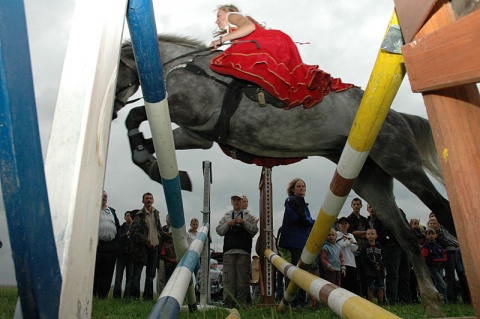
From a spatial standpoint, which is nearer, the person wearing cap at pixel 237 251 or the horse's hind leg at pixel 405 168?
the horse's hind leg at pixel 405 168

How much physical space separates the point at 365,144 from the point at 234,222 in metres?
4.18

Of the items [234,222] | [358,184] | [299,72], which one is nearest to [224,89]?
[299,72]

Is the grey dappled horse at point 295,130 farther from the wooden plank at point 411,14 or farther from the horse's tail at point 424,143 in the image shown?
the wooden plank at point 411,14

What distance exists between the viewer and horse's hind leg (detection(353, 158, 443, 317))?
13.0 ft

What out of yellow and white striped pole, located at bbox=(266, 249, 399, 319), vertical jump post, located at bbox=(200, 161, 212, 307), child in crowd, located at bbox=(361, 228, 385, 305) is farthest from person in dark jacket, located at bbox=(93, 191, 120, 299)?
yellow and white striped pole, located at bbox=(266, 249, 399, 319)

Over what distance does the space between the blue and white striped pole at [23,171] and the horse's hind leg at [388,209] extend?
3660 mm

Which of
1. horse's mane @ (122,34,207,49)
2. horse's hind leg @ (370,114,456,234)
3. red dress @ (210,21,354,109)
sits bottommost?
horse's hind leg @ (370,114,456,234)

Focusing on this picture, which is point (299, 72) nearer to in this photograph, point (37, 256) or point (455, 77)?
point (455, 77)

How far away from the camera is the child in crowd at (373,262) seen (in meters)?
6.24

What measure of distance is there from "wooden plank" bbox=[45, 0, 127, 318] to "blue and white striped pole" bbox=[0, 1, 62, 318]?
61 millimetres

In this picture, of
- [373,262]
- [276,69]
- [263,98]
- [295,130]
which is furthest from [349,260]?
[276,69]

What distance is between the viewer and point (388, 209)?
405 centimetres

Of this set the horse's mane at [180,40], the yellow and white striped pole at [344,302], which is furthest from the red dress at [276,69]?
the yellow and white striped pole at [344,302]

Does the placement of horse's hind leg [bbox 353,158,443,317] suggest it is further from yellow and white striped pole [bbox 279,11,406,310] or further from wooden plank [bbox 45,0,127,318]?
wooden plank [bbox 45,0,127,318]
